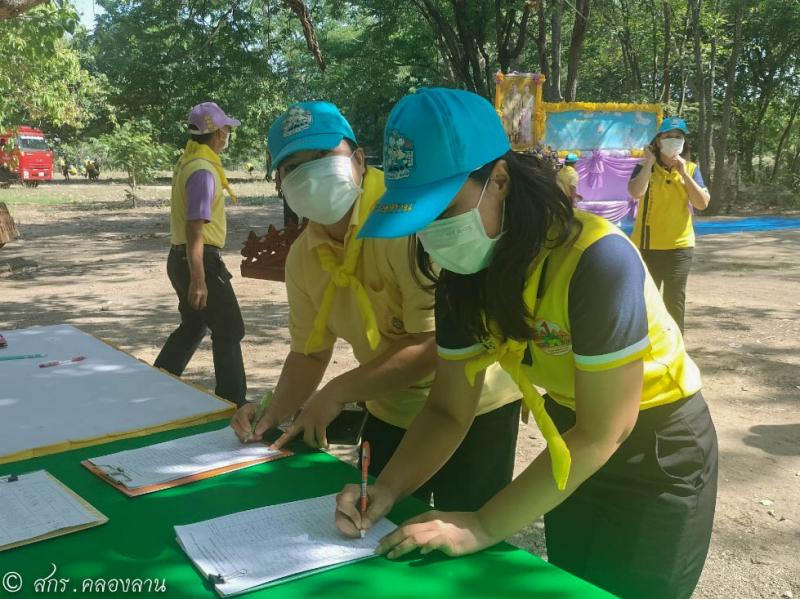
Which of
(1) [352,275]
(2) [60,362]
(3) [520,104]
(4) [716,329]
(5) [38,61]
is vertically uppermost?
(5) [38,61]

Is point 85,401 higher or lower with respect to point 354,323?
lower

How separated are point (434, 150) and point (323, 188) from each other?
722 mm

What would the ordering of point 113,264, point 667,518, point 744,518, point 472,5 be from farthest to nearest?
point 472,5, point 113,264, point 744,518, point 667,518

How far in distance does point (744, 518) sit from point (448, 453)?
216 cm

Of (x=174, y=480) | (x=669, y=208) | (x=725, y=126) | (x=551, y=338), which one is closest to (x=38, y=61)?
(x=669, y=208)

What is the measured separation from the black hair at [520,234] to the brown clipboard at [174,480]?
0.69m

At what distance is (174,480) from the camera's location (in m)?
1.64

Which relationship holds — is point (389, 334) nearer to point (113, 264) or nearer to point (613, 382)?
point (613, 382)

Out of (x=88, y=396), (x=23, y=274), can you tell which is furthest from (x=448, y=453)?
(x=23, y=274)

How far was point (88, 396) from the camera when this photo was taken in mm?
2289

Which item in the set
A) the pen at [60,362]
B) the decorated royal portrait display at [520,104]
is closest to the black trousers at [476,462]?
the pen at [60,362]

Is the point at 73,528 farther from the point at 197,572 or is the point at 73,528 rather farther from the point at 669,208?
the point at 669,208

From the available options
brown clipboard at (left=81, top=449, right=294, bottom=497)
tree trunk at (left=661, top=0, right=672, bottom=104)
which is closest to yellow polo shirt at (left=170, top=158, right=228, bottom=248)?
brown clipboard at (left=81, top=449, right=294, bottom=497)

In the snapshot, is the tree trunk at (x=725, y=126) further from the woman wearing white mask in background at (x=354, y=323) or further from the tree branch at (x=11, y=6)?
the woman wearing white mask in background at (x=354, y=323)
